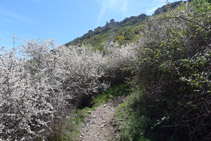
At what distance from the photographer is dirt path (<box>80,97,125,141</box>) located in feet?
15.6

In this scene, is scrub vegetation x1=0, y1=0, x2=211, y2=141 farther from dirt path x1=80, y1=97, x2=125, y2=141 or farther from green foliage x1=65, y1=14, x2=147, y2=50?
green foliage x1=65, y1=14, x2=147, y2=50

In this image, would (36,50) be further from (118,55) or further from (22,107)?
(118,55)

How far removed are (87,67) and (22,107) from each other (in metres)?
6.08

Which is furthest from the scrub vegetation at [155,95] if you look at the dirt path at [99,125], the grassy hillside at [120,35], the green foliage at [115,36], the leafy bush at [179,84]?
the green foliage at [115,36]

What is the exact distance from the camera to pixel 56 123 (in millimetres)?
4059

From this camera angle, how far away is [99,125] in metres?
5.54

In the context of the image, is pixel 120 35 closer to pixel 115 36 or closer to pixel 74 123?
pixel 115 36

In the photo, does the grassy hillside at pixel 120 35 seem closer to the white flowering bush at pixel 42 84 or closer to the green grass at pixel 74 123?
the white flowering bush at pixel 42 84

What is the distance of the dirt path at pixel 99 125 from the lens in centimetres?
475

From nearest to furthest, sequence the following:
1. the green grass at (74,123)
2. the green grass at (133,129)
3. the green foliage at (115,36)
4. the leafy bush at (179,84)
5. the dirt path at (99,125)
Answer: the leafy bush at (179,84)
the green grass at (133,129)
the green grass at (74,123)
the dirt path at (99,125)
the green foliage at (115,36)

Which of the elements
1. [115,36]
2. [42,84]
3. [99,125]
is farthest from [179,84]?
[115,36]

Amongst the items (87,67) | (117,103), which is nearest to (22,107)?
(117,103)

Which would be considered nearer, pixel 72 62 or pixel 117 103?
pixel 117 103

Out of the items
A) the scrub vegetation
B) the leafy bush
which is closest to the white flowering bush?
the scrub vegetation
